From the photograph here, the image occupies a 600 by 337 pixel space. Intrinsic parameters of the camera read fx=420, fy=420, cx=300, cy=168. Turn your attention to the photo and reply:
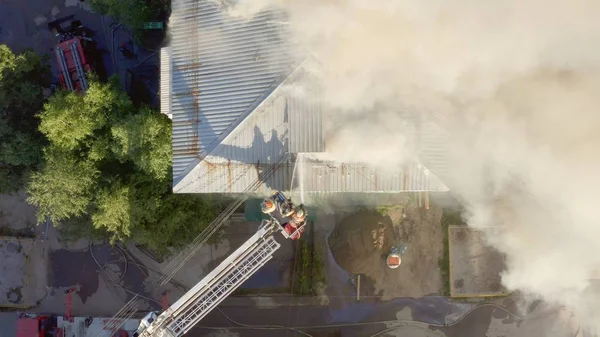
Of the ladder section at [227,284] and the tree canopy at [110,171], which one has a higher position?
the tree canopy at [110,171]

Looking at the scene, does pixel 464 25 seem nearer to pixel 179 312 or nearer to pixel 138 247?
pixel 179 312

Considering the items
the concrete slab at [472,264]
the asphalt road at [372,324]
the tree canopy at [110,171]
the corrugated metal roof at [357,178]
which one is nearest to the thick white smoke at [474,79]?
the corrugated metal roof at [357,178]

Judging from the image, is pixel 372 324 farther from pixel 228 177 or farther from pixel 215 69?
pixel 215 69

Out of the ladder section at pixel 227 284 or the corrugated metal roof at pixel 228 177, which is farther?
the ladder section at pixel 227 284

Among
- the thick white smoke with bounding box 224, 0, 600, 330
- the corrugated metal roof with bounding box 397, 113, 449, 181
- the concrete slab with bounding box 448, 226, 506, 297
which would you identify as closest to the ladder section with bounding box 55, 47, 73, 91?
the thick white smoke with bounding box 224, 0, 600, 330

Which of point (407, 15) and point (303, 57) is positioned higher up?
point (407, 15)

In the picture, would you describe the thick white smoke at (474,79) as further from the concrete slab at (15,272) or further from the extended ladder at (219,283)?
the concrete slab at (15,272)

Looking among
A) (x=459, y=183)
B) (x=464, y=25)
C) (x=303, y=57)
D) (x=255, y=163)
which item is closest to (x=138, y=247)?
(x=255, y=163)
